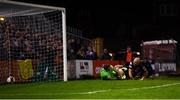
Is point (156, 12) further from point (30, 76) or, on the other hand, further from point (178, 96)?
point (178, 96)

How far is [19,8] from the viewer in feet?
83.4

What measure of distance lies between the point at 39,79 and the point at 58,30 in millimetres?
2712

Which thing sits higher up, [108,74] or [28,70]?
[28,70]

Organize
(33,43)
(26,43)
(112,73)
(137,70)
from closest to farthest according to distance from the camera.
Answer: (112,73) → (137,70) → (33,43) → (26,43)

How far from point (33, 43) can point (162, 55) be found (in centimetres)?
829

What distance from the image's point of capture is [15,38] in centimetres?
2700

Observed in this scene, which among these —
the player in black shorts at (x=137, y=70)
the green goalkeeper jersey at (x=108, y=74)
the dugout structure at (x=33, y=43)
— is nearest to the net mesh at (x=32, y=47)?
the dugout structure at (x=33, y=43)

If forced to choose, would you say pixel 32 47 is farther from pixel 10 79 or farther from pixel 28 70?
pixel 10 79

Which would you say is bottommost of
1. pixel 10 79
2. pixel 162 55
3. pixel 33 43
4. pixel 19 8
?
pixel 10 79

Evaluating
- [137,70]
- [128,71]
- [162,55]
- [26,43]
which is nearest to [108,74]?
[128,71]

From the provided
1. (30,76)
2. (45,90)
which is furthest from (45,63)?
(45,90)

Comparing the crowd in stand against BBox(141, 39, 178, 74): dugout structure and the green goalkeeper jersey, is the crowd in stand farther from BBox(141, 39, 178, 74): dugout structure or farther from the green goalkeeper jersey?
BBox(141, 39, 178, 74): dugout structure

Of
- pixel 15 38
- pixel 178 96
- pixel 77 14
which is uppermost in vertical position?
pixel 77 14

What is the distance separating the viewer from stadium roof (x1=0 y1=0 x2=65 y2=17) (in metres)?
24.1
